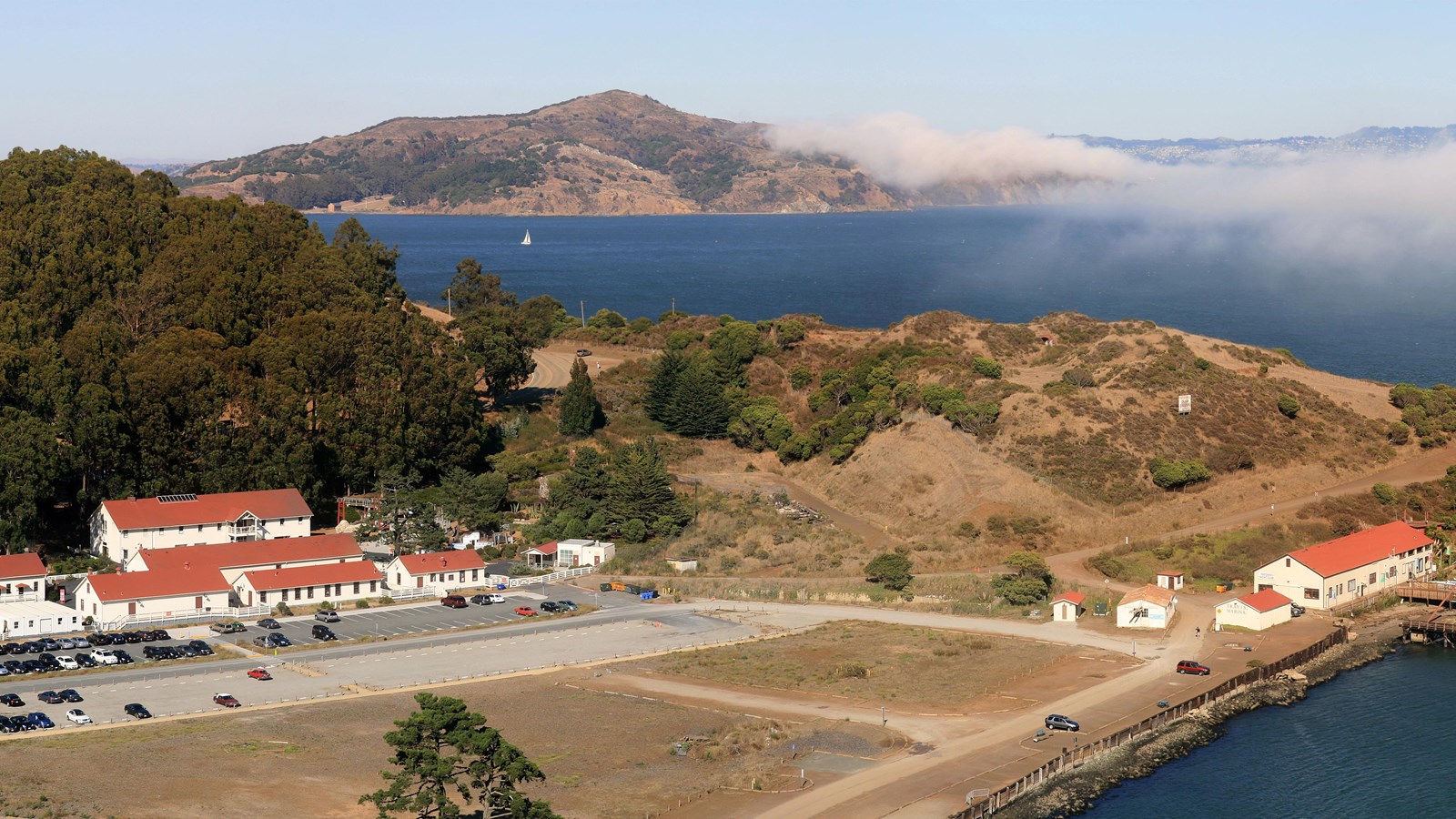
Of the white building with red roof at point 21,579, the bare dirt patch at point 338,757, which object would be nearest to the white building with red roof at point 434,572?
the white building with red roof at point 21,579

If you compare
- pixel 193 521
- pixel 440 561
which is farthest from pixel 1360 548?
pixel 193 521

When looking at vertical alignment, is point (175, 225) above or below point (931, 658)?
above

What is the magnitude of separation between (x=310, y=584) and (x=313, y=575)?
80cm

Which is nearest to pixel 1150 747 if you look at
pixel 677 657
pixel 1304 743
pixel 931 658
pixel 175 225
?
pixel 1304 743

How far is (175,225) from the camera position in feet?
352

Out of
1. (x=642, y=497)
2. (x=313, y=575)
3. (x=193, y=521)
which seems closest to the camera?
(x=313, y=575)

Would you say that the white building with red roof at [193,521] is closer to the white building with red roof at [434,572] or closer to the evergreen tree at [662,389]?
the white building with red roof at [434,572]

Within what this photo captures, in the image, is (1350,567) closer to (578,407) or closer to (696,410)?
(696,410)

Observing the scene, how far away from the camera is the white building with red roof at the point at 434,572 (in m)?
82.1

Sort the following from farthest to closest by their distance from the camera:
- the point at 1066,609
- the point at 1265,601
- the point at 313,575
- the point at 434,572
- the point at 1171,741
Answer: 1. the point at 434,572
2. the point at 313,575
3. the point at 1066,609
4. the point at 1265,601
5. the point at 1171,741

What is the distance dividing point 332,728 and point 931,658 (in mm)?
27297

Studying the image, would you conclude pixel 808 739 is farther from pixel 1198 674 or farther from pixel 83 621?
pixel 83 621

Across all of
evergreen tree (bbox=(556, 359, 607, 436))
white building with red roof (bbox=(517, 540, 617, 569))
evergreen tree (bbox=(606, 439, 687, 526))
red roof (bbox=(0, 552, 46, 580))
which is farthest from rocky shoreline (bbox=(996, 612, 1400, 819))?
evergreen tree (bbox=(556, 359, 607, 436))

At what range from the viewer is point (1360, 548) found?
81812 millimetres
